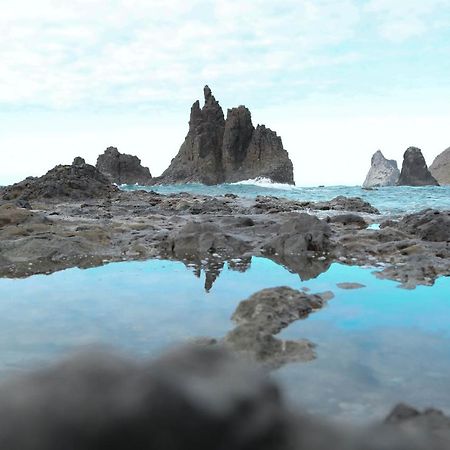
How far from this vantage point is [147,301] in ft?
17.9

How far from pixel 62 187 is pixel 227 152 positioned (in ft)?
272

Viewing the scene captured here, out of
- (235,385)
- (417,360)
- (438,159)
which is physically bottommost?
(417,360)

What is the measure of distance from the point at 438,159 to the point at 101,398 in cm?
19287

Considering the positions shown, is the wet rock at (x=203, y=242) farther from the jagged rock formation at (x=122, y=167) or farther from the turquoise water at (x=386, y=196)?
the jagged rock formation at (x=122, y=167)

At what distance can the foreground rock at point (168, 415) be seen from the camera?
1.89 meters

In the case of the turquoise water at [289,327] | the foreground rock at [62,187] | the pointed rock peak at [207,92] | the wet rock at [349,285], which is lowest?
the turquoise water at [289,327]

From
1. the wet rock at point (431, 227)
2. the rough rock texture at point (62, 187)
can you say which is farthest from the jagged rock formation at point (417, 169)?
the wet rock at point (431, 227)

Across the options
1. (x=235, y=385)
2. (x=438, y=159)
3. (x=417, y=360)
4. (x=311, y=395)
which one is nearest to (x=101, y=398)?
(x=235, y=385)

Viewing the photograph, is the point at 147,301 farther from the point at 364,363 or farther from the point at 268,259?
the point at 268,259

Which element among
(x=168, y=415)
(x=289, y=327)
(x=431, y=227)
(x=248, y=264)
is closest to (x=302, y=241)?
(x=248, y=264)

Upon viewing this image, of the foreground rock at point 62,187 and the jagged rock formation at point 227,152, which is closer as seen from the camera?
the foreground rock at point 62,187

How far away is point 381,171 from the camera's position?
18238 cm

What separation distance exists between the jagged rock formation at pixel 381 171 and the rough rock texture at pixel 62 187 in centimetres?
15752

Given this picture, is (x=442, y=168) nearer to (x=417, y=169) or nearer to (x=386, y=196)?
(x=417, y=169)
